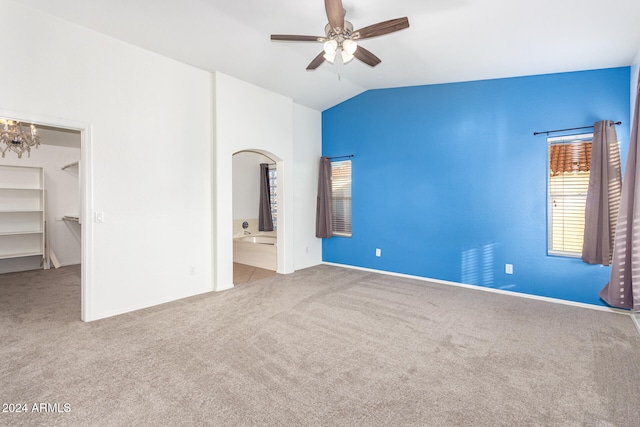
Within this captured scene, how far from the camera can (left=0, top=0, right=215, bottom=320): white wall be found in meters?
2.88

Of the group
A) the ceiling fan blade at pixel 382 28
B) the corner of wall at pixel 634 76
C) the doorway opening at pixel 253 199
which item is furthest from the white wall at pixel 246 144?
the corner of wall at pixel 634 76

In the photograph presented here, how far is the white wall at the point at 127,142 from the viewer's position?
2.88 m

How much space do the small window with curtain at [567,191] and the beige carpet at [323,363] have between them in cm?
80

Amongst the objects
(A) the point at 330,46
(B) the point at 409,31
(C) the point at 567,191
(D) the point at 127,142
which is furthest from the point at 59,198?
(C) the point at 567,191

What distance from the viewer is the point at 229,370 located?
2252 millimetres

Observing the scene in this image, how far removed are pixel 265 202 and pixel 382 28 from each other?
5437 mm

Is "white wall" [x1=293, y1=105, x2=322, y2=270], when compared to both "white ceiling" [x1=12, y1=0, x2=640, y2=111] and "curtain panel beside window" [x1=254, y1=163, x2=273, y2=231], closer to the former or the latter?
"white ceiling" [x1=12, y1=0, x2=640, y2=111]

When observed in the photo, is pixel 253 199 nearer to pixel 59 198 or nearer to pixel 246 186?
pixel 246 186

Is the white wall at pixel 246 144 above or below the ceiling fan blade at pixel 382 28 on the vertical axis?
below

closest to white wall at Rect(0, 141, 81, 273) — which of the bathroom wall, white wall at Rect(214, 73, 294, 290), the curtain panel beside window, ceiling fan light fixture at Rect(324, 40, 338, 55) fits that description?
the bathroom wall

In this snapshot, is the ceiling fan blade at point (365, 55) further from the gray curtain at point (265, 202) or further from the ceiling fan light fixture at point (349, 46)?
the gray curtain at point (265, 202)

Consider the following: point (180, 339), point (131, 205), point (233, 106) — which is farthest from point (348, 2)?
point (180, 339)

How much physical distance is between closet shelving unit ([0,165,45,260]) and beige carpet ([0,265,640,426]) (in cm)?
245

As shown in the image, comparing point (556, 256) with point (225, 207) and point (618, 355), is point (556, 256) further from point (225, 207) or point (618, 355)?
point (225, 207)
